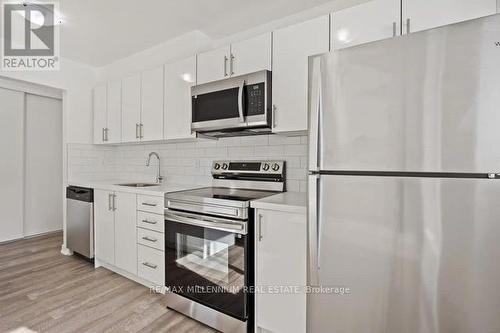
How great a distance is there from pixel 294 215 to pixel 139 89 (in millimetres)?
2285

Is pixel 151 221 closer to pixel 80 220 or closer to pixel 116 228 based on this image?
pixel 116 228

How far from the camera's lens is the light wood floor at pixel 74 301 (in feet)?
6.00

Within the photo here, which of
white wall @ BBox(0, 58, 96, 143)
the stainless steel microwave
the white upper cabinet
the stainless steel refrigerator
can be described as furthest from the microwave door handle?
white wall @ BBox(0, 58, 96, 143)

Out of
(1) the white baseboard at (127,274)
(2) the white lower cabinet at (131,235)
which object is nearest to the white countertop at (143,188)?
(2) the white lower cabinet at (131,235)

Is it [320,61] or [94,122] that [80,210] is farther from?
[320,61]

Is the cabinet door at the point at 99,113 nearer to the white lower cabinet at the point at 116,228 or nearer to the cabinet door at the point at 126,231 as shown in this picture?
the white lower cabinet at the point at 116,228

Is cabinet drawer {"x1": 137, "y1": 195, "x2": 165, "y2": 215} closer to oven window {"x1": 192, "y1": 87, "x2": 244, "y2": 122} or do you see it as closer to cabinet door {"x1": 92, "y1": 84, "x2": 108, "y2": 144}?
oven window {"x1": 192, "y1": 87, "x2": 244, "y2": 122}

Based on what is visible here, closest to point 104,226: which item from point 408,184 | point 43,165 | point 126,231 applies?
point 126,231

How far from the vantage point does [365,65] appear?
1093 millimetres

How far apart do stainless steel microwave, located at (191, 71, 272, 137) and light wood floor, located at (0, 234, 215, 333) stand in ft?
4.97

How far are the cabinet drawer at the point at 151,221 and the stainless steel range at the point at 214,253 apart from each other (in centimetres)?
9

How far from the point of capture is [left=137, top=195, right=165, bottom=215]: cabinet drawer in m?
2.15

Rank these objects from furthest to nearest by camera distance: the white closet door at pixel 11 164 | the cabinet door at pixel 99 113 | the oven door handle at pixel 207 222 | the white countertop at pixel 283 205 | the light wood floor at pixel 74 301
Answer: the white closet door at pixel 11 164 < the cabinet door at pixel 99 113 < the light wood floor at pixel 74 301 < the oven door handle at pixel 207 222 < the white countertop at pixel 283 205

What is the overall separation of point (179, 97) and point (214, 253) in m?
1.50
